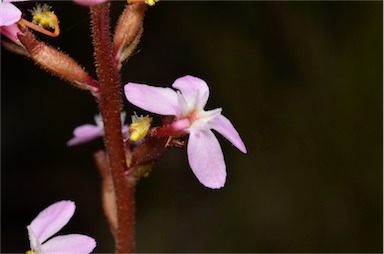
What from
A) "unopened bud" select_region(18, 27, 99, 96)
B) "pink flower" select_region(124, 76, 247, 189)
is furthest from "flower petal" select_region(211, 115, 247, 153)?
"unopened bud" select_region(18, 27, 99, 96)

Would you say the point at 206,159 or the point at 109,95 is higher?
the point at 109,95

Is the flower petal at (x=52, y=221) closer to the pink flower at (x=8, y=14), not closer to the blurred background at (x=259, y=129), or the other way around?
the pink flower at (x=8, y=14)

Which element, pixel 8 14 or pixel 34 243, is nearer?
pixel 8 14

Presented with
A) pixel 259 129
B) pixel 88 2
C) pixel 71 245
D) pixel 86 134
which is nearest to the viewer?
pixel 88 2

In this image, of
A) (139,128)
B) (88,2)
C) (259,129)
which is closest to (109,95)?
(139,128)

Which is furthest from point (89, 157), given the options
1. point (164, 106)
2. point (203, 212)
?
point (164, 106)

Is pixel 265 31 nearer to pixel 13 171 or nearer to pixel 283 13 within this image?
pixel 283 13

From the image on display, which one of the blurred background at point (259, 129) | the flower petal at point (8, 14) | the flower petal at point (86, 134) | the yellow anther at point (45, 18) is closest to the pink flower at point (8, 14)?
the flower petal at point (8, 14)

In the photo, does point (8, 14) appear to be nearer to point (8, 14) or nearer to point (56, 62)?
point (8, 14)
